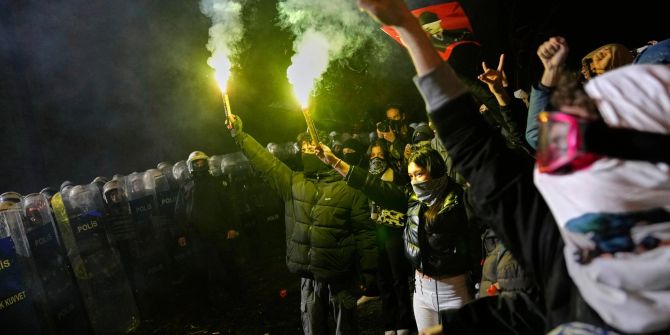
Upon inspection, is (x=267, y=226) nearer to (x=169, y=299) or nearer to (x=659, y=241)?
(x=169, y=299)

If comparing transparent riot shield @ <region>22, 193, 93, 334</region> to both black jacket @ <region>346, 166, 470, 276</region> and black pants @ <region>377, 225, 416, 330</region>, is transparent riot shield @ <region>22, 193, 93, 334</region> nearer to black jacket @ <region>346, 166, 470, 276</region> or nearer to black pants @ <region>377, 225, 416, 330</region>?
black pants @ <region>377, 225, 416, 330</region>

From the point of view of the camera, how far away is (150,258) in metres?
8.24

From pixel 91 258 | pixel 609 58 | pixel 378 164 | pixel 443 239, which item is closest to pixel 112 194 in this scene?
pixel 91 258

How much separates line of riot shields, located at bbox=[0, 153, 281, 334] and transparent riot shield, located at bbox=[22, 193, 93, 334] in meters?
0.02

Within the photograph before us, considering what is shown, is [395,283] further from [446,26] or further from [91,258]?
[91,258]

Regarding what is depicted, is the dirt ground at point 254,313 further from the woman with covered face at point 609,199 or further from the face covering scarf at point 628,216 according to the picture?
the face covering scarf at point 628,216

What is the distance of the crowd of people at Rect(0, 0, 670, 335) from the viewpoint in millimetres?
1092

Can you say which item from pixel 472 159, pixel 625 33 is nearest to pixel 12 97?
pixel 472 159

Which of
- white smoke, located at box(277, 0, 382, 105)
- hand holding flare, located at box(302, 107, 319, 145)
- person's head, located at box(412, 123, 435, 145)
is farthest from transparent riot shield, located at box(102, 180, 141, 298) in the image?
person's head, located at box(412, 123, 435, 145)

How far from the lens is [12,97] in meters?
12.6

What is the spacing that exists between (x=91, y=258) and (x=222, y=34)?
480 centimetres

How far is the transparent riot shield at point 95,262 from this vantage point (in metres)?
6.87

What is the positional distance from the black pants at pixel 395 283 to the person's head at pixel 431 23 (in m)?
2.62

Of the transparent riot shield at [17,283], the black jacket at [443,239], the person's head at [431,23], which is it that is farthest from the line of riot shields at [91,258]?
the person's head at [431,23]
